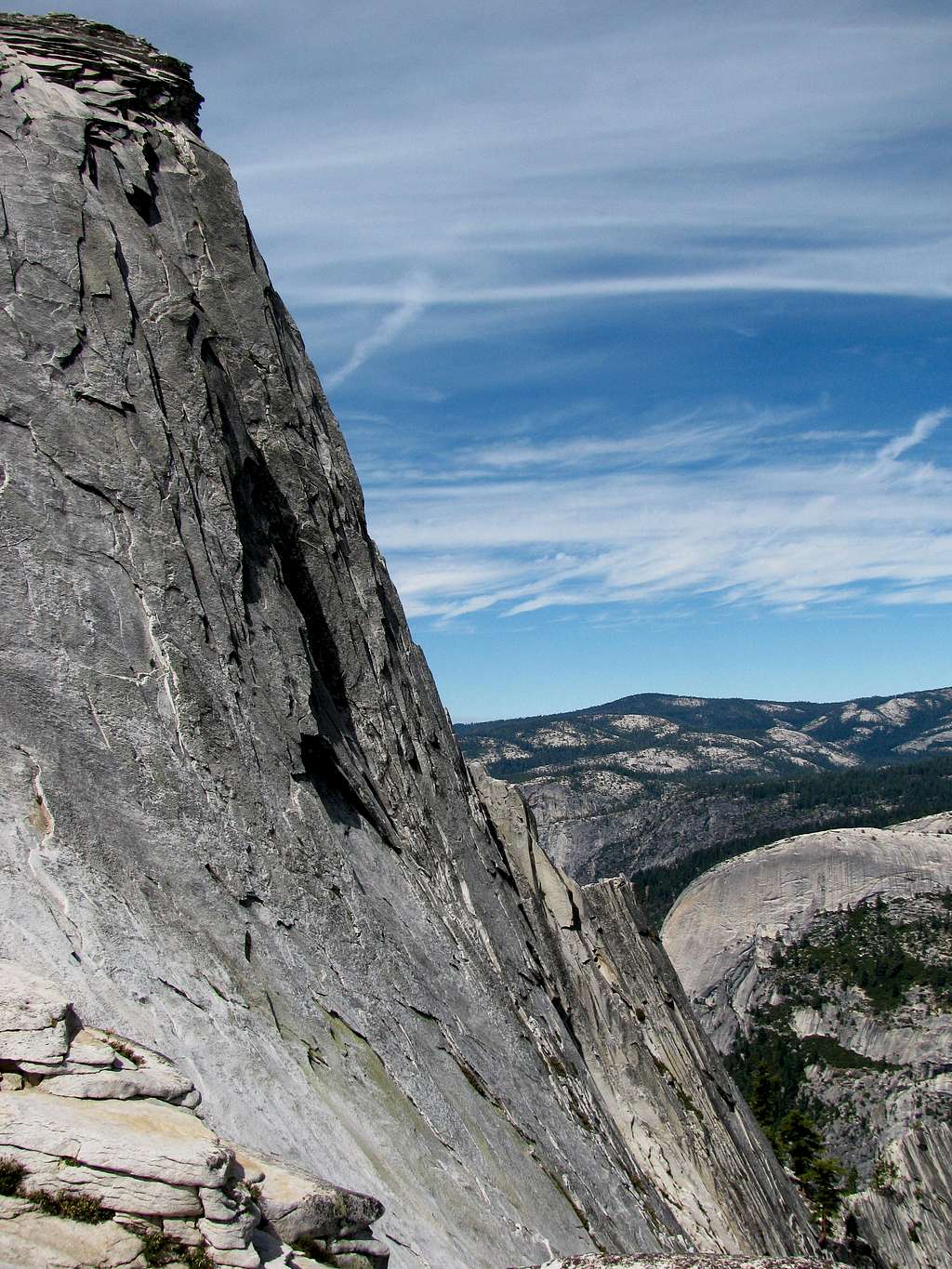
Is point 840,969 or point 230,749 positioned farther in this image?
point 840,969

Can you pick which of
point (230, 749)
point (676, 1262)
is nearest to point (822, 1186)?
point (676, 1262)

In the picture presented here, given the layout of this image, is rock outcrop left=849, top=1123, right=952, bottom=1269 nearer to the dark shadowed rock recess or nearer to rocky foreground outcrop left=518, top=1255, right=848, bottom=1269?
the dark shadowed rock recess

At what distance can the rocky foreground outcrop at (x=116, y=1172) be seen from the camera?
8148mm

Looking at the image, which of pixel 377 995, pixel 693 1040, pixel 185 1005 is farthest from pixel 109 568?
pixel 693 1040

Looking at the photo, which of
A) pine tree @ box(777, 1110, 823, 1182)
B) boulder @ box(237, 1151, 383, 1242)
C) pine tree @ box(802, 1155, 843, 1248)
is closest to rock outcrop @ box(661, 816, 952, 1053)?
pine tree @ box(777, 1110, 823, 1182)

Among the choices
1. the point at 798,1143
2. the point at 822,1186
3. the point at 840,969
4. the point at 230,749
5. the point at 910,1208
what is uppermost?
the point at 230,749

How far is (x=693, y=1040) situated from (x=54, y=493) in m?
30.0

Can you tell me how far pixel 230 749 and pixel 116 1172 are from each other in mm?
7356

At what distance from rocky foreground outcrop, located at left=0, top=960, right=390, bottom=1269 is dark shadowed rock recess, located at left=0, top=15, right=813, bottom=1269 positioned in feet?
4.47

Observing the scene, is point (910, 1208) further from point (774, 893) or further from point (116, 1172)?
point (774, 893)

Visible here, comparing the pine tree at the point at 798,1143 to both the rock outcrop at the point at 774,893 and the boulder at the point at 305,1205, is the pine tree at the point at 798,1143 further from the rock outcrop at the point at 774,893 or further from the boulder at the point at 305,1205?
the rock outcrop at the point at 774,893

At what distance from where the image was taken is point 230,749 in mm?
15188

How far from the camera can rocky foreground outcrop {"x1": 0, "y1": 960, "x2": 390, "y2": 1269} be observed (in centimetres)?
815

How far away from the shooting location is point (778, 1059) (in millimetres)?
115438
